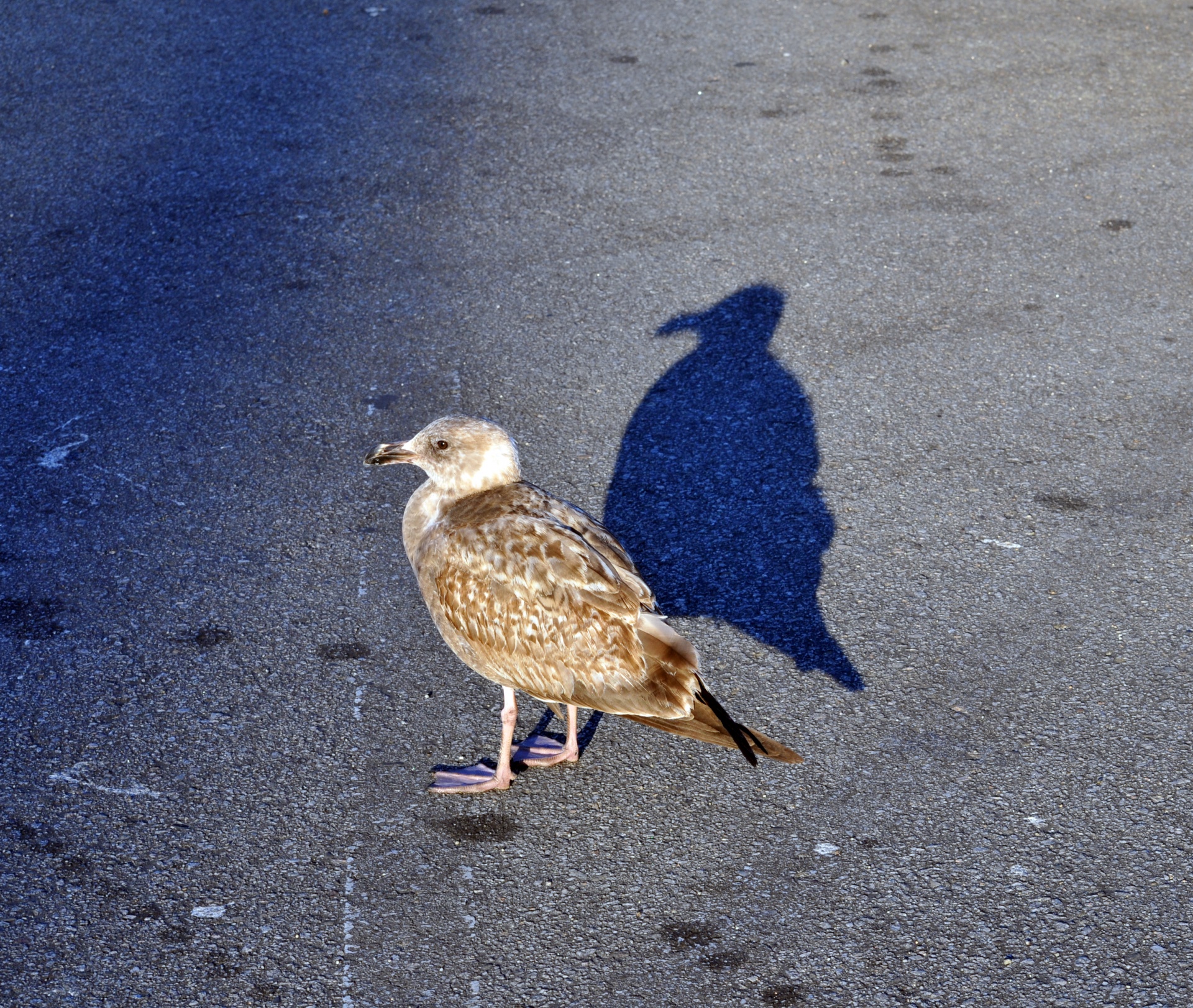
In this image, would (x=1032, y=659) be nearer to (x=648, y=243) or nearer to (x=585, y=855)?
(x=585, y=855)

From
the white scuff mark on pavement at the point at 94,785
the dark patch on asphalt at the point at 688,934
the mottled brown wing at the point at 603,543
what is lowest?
the dark patch on asphalt at the point at 688,934

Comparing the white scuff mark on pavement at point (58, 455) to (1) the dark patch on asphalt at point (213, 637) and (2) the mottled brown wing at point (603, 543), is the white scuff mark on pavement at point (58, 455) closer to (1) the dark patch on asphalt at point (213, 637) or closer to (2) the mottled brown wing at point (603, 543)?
(1) the dark patch on asphalt at point (213, 637)

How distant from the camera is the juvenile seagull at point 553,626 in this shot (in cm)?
393

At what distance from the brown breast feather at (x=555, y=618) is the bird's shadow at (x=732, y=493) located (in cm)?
84

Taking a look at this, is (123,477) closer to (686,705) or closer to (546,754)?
(546,754)

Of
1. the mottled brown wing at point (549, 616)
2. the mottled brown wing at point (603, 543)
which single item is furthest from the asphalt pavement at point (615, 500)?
the mottled brown wing at point (603, 543)

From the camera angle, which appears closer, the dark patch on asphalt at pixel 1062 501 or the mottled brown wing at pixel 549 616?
the mottled brown wing at pixel 549 616

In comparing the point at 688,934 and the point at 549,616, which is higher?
the point at 549,616

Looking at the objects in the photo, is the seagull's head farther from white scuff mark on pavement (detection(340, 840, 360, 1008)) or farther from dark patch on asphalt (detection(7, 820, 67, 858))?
dark patch on asphalt (detection(7, 820, 67, 858))

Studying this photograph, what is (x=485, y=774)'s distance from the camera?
13.6 ft

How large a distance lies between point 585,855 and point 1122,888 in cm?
154

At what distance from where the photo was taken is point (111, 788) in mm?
4027

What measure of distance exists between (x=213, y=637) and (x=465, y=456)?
3.82ft

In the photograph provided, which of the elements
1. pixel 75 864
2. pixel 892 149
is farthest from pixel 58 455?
pixel 892 149
